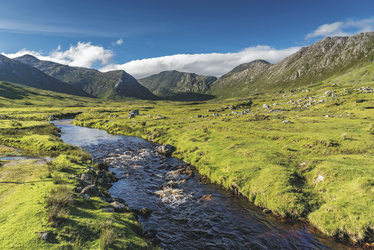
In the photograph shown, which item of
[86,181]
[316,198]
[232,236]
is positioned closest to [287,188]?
[316,198]

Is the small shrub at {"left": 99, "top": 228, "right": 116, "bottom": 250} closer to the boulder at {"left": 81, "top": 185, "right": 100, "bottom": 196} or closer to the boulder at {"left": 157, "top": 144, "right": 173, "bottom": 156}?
the boulder at {"left": 81, "top": 185, "right": 100, "bottom": 196}

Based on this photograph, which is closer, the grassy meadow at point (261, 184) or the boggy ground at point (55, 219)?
the boggy ground at point (55, 219)

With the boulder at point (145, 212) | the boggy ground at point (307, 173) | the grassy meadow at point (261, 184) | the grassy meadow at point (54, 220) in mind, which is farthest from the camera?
the boulder at point (145, 212)

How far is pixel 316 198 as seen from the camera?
18203 mm

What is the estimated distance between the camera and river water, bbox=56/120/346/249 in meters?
15.0

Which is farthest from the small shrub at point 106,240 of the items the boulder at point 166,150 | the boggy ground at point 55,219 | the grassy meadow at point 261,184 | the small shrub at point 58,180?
the boulder at point 166,150

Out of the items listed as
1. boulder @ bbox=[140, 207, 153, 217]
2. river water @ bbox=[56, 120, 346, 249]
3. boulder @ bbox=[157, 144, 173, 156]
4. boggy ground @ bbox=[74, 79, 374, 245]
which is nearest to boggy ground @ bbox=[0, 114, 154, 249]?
boulder @ bbox=[140, 207, 153, 217]

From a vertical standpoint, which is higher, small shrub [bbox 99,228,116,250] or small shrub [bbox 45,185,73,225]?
small shrub [bbox 45,185,73,225]

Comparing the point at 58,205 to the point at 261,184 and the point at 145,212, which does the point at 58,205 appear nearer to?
the point at 145,212

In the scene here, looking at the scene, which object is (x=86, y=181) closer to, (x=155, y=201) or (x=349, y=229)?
(x=155, y=201)

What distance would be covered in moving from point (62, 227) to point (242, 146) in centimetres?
3100

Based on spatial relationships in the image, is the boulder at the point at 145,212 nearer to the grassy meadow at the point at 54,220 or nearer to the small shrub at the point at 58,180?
the grassy meadow at the point at 54,220

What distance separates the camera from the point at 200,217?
61.5 ft

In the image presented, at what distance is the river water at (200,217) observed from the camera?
15031 mm
